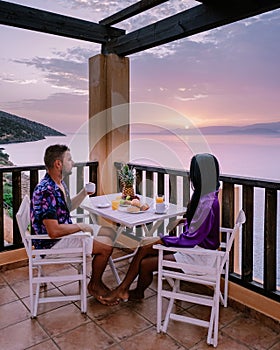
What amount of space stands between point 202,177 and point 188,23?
5.39 ft

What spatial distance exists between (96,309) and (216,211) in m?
1.29

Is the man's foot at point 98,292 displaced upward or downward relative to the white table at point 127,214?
downward

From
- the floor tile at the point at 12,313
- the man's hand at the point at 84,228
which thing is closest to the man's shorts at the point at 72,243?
the man's hand at the point at 84,228

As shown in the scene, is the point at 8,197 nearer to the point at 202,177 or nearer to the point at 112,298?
the point at 112,298

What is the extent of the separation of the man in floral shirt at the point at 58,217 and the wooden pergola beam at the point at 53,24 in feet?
5.31

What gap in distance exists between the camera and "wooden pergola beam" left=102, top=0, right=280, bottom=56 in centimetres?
260

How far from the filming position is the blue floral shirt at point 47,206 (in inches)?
A: 96.5

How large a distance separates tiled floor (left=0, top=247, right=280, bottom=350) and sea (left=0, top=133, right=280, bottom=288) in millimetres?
516

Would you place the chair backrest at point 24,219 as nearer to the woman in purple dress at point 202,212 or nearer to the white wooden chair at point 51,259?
the white wooden chair at point 51,259

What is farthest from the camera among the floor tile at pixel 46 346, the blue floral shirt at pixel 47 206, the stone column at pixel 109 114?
the stone column at pixel 109 114

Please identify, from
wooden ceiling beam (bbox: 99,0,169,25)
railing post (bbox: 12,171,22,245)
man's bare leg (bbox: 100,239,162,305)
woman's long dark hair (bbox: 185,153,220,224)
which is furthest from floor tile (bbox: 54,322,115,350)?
wooden ceiling beam (bbox: 99,0,169,25)

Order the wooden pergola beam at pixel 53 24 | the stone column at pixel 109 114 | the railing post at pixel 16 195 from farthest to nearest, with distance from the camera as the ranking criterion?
the stone column at pixel 109 114, the railing post at pixel 16 195, the wooden pergola beam at pixel 53 24

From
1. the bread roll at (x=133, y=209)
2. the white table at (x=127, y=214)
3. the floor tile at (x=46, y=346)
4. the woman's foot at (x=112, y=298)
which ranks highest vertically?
the bread roll at (x=133, y=209)

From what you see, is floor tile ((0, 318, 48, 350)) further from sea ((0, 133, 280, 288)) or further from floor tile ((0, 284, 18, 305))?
sea ((0, 133, 280, 288))
